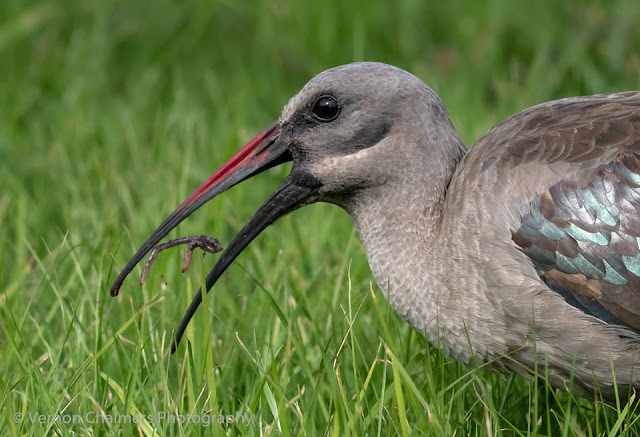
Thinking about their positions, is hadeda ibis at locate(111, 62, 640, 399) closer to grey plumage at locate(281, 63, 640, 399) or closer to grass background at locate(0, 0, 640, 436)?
grey plumage at locate(281, 63, 640, 399)

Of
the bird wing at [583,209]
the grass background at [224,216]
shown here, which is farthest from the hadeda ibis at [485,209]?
the grass background at [224,216]

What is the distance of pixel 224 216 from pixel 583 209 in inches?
94.2

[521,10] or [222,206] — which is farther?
[521,10]

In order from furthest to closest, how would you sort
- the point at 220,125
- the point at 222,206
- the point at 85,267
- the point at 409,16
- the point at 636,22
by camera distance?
the point at 409,16
the point at 636,22
the point at 220,125
the point at 222,206
the point at 85,267

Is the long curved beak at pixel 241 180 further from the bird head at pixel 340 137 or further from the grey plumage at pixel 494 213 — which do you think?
the grey plumage at pixel 494 213

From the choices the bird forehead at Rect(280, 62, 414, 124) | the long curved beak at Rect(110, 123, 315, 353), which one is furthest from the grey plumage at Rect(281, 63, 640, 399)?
the long curved beak at Rect(110, 123, 315, 353)

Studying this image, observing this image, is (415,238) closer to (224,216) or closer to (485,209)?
(485,209)

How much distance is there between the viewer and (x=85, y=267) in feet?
17.4

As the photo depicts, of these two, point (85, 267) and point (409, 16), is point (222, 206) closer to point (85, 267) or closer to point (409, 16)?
point (85, 267)

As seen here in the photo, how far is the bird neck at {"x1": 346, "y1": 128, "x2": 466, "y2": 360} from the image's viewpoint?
14.0 feet

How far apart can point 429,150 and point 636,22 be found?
415 cm

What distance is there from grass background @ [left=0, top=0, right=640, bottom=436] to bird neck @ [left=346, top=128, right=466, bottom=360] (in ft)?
0.46

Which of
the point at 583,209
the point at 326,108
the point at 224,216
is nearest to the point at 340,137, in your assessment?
the point at 326,108

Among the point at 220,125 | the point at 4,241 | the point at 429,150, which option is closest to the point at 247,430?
the point at 429,150
